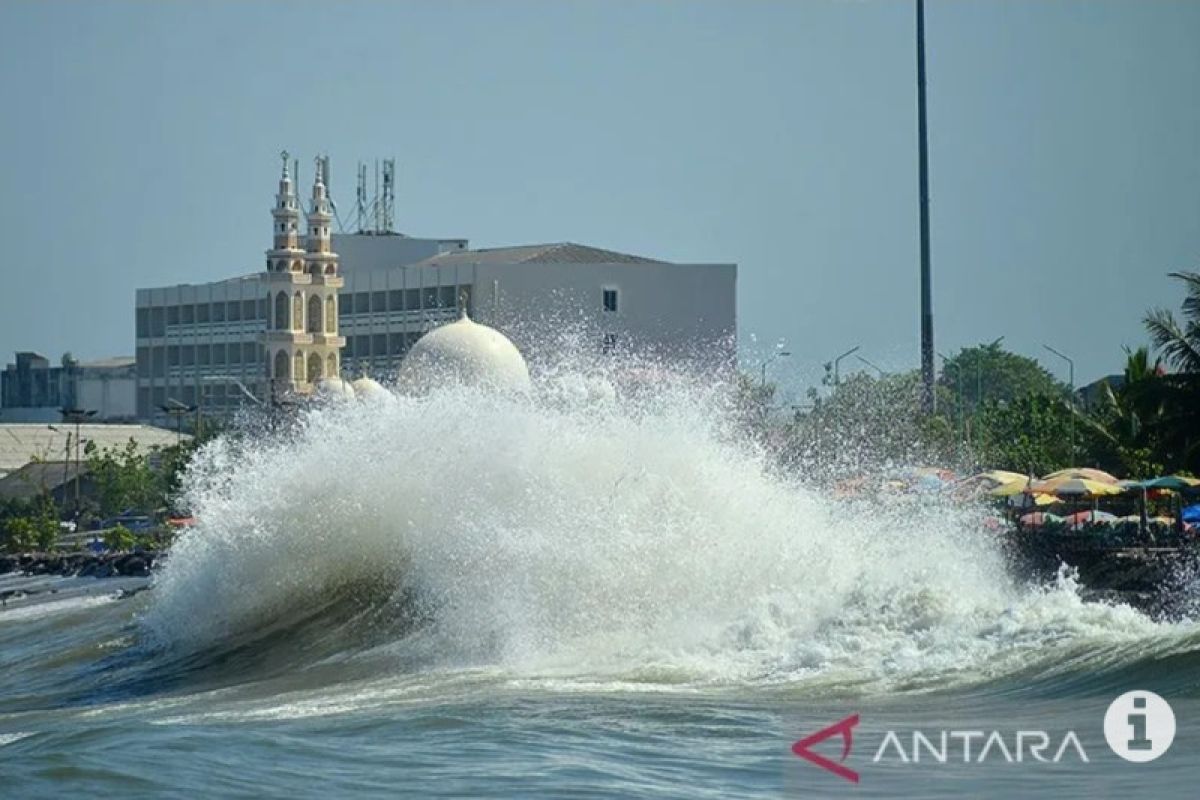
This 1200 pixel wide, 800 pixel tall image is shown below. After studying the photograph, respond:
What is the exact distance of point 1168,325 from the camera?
152 feet

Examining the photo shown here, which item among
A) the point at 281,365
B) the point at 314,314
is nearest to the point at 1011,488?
the point at 281,365

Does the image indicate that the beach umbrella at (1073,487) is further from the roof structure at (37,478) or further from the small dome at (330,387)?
the roof structure at (37,478)

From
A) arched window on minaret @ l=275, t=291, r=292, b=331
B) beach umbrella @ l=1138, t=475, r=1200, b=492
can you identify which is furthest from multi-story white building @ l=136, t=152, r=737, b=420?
beach umbrella @ l=1138, t=475, r=1200, b=492

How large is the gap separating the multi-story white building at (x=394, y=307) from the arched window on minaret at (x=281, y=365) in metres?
0.06

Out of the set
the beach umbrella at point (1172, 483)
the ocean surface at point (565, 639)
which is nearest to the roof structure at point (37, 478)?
the ocean surface at point (565, 639)

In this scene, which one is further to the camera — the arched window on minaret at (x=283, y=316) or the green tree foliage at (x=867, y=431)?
the arched window on minaret at (x=283, y=316)

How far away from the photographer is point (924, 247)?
66250mm

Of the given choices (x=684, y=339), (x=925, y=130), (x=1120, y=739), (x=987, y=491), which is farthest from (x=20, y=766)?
(x=684, y=339)

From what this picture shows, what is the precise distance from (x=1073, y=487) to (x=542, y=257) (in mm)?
65407

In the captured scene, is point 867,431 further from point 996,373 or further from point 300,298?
point 996,373

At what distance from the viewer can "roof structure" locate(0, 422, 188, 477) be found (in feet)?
346

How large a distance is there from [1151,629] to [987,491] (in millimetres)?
24304

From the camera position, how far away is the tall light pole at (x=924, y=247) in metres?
64.6

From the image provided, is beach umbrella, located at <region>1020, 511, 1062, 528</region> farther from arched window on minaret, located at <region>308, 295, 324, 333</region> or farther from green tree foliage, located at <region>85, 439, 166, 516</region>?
arched window on minaret, located at <region>308, 295, 324, 333</region>
